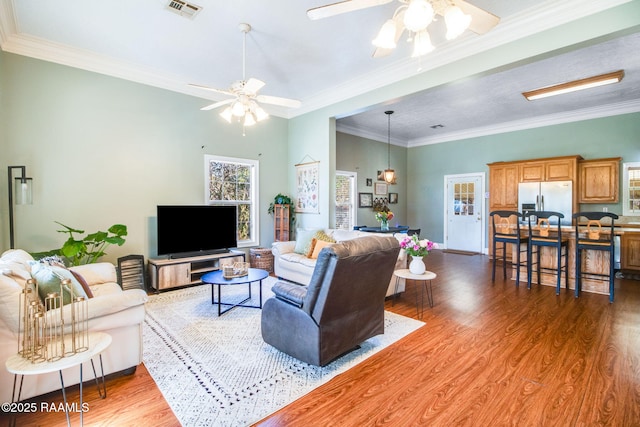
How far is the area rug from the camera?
1.95 meters

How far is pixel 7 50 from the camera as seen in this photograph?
352cm

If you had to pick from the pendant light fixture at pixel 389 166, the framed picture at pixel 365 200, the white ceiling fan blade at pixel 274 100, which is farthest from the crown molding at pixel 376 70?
the framed picture at pixel 365 200

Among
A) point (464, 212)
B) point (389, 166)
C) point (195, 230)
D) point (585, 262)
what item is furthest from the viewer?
point (389, 166)

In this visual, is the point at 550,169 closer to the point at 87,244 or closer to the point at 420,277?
the point at 420,277

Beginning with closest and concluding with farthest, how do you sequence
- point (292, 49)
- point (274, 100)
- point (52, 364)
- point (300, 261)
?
1. point (52, 364)
2. point (274, 100)
3. point (292, 49)
4. point (300, 261)

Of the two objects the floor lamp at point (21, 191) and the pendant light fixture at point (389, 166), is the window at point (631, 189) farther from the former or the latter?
the floor lamp at point (21, 191)

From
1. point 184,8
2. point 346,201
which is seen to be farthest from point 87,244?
point 346,201

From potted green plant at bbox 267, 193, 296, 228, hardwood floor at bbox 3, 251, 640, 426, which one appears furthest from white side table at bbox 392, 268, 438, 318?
potted green plant at bbox 267, 193, 296, 228

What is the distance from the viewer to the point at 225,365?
2.43m

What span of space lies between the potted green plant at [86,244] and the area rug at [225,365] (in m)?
0.96

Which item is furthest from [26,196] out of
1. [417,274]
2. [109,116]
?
[417,274]

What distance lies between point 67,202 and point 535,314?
593 centimetres

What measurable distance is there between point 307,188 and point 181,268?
2.57 m

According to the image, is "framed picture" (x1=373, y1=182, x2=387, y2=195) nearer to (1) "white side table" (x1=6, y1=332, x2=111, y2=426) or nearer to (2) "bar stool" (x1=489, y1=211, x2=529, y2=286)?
(2) "bar stool" (x1=489, y1=211, x2=529, y2=286)
